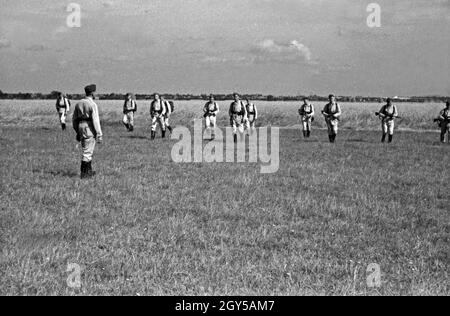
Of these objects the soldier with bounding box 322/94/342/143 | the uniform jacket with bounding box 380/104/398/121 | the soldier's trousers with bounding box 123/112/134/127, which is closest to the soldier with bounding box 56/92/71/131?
the soldier's trousers with bounding box 123/112/134/127

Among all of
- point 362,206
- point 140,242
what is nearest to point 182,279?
point 140,242

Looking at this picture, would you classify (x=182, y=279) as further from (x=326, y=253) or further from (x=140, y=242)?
(x=326, y=253)

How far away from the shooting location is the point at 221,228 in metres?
7.19

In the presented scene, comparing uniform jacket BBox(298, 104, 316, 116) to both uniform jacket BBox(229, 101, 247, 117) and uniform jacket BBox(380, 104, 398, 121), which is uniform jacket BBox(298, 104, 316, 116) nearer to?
uniform jacket BBox(380, 104, 398, 121)

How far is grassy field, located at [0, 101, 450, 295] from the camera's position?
5047 mm

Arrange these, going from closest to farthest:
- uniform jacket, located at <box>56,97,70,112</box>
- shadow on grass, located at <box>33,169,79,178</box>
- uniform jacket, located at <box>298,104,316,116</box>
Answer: shadow on grass, located at <box>33,169,79,178</box> → uniform jacket, located at <box>298,104,316,116</box> → uniform jacket, located at <box>56,97,70,112</box>

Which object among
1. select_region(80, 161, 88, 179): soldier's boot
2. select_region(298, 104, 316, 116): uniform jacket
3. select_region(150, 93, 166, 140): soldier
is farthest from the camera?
select_region(298, 104, 316, 116): uniform jacket

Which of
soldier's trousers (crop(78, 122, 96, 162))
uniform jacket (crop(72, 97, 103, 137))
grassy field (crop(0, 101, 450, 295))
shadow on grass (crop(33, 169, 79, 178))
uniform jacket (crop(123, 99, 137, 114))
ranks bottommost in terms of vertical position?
grassy field (crop(0, 101, 450, 295))

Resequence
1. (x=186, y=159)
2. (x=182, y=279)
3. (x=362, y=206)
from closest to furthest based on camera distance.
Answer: (x=182, y=279) < (x=362, y=206) < (x=186, y=159)

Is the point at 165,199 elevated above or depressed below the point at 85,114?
below

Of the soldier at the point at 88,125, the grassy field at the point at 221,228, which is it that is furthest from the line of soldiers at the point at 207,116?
the grassy field at the point at 221,228

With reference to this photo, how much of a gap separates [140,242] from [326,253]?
7.28 feet

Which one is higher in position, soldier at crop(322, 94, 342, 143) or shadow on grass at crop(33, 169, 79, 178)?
soldier at crop(322, 94, 342, 143)
